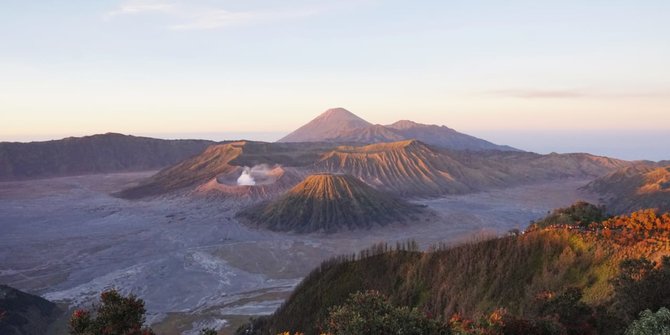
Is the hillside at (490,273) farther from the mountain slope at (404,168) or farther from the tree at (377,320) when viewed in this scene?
the mountain slope at (404,168)

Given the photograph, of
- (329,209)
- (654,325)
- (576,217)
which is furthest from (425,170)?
(654,325)

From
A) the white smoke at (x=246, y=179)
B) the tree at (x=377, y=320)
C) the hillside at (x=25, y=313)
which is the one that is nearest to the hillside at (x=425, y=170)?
the white smoke at (x=246, y=179)

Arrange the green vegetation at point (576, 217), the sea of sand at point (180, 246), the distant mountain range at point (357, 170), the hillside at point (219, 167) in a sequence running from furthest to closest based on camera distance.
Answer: the distant mountain range at point (357, 170) → the hillside at point (219, 167) → the sea of sand at point (180, 246) → the green vegetation at point (576, 217)

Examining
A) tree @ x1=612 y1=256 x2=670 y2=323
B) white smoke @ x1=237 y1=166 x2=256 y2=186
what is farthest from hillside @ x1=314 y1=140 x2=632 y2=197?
tree @ x1=612 y1=256 x2=670 y2=323

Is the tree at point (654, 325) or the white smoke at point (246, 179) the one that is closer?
the tree at point (654, 325)

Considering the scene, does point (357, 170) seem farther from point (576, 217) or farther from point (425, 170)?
point (576, 217)

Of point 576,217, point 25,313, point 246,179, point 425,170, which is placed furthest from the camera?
point 425,170

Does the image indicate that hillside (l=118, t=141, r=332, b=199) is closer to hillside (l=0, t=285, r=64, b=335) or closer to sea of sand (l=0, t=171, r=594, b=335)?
sea of sand (l=0, t=171, r=594, b=335)
